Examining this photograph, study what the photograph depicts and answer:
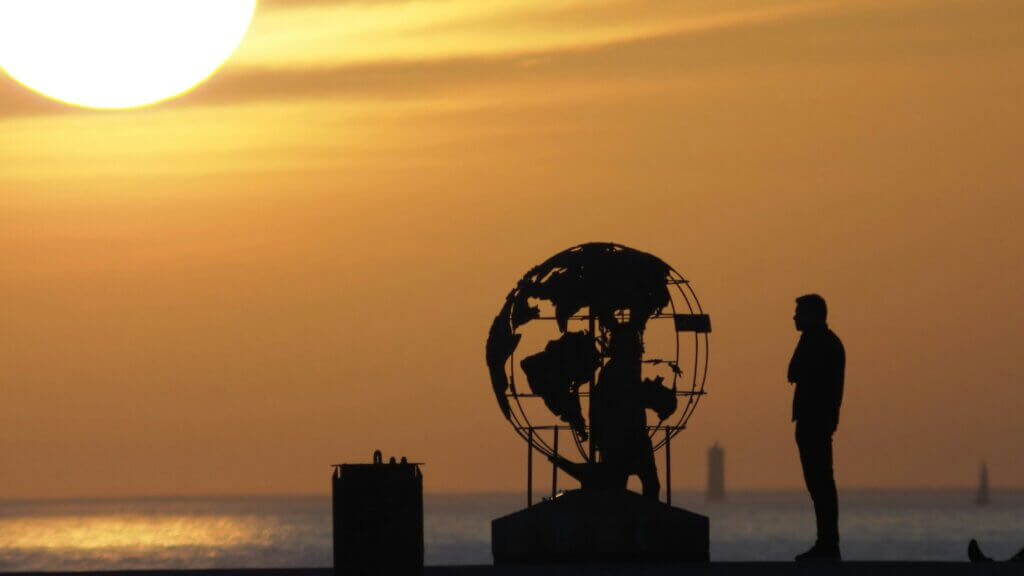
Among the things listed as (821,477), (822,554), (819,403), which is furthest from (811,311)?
(822,554)

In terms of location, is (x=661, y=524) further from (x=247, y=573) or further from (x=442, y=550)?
(x=442, y=550)

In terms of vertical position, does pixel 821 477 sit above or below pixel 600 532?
above

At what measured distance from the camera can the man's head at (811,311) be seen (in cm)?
3191

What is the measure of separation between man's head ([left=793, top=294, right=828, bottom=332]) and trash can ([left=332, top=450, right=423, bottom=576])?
6.66 m

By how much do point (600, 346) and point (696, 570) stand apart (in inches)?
354

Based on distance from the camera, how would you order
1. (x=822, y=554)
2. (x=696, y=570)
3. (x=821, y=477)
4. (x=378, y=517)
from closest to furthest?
(x=378, y=517) < (x=696, y=570) < (x=822, y=554) < (x=821, y=477)

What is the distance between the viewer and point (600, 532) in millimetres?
35781

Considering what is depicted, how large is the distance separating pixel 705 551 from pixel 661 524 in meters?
0.76

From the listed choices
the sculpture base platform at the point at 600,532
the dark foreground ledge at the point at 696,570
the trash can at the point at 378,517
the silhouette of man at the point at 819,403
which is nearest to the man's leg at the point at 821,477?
the silhouette of man at the point at 819,403

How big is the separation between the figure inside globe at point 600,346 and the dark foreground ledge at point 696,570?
22.3ft

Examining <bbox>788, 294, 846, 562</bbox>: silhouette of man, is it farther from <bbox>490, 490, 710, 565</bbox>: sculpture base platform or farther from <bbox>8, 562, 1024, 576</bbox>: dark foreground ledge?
<bbox>490, 490, 710, 565</bbox>: sculpture base platform

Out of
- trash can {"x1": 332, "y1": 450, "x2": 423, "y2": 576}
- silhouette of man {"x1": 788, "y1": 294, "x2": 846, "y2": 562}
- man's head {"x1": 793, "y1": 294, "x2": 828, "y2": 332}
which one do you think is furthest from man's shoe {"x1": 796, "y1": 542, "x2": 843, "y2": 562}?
trash can {"x1": 332, "y1": 450, "x2": 423, "y2": 576}

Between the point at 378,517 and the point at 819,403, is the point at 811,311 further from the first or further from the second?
the point at 378,517

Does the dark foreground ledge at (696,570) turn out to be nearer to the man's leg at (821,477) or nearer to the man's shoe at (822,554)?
the man's shoe at (822,554)
